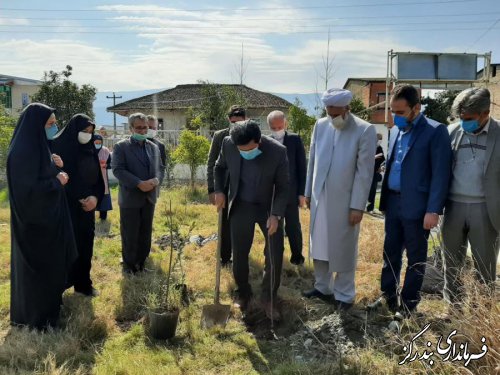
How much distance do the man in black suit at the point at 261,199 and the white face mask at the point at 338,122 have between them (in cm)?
53

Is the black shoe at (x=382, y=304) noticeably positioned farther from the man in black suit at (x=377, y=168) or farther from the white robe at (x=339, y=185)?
the man in black suit at (x=377, y=168)

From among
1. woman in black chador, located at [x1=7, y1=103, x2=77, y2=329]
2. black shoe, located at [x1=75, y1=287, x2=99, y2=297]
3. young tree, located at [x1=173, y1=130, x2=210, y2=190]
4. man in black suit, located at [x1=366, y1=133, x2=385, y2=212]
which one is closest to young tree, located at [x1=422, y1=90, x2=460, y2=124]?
young tree, located at [x1=173, y1=130, x2=210, y2=190]

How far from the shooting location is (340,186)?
3.98m

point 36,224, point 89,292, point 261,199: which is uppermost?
point 261,199

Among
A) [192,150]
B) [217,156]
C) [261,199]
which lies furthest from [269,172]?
[192,150]

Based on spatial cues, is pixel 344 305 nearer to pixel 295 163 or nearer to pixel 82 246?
pixel 295 163

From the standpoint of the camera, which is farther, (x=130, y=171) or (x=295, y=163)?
(x=295, y=163)

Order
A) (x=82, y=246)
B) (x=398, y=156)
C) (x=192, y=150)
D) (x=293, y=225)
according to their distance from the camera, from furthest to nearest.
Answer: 1. (x=192, y=150)
2. (x=293, y=225)
3. (x=82, y=246)
4. (x=398, y=156)

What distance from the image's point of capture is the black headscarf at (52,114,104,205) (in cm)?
429

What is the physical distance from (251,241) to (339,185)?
93cm

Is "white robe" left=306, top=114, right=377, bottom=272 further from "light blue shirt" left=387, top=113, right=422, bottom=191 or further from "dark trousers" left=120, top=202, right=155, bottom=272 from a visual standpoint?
"dark trousers" left=120, top=202, right=155, bottom=272

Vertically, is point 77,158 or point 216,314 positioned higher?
point 77,158

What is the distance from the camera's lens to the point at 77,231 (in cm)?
448

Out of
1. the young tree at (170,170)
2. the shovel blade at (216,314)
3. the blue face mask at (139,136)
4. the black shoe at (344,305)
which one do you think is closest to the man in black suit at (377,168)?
the black shoe at (344,305)
